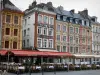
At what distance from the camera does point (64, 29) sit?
5209cm

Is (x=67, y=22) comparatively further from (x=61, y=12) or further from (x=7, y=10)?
(x=7, y=10)

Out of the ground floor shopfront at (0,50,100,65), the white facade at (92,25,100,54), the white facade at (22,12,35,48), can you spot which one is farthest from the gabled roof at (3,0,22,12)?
the white facade at (92,25,100,54)

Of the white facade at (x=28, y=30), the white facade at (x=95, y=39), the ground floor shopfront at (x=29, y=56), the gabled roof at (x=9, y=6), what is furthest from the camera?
the white facade at (x=95, y=39)

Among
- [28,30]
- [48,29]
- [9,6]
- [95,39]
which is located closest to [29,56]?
[9,6]

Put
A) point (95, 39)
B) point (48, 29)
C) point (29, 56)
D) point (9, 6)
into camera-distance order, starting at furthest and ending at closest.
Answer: point (95, 39) → point (48, 29) → point (9, 6) → point (29, 56)

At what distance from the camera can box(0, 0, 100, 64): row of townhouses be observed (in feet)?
137

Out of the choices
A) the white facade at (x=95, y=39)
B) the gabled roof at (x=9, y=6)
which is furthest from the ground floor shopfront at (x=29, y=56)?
the gabled roof at (x=9, y=6)

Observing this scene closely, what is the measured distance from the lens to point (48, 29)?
158ft

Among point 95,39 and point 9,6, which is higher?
point 9,6

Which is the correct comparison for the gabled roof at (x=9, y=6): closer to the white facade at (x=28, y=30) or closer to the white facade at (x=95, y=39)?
the white facade at (x=28, y=30)

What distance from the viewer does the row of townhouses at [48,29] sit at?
4188cm

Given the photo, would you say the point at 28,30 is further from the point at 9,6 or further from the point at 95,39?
the point at 95,39

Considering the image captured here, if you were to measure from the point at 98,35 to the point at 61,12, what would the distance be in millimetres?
13729

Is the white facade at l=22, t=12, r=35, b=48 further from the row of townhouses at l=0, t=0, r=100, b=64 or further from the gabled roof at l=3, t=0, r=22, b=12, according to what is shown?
the gabled roof at l=3, t=0, r=22, b=12
